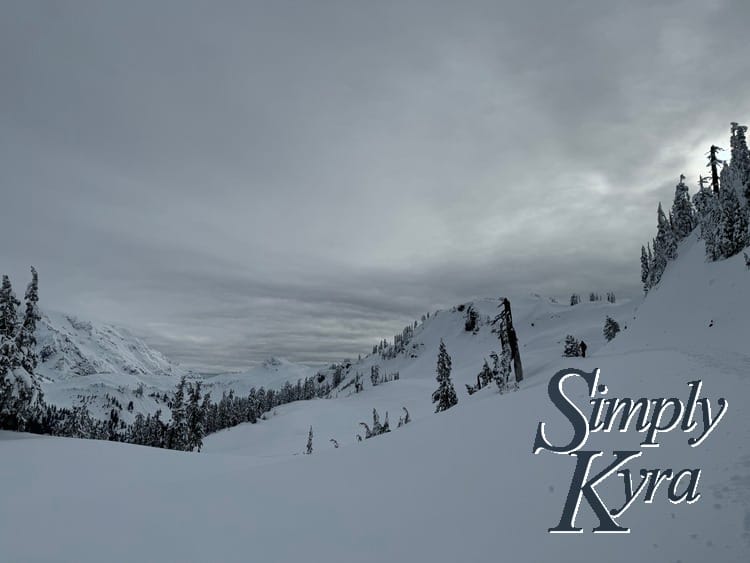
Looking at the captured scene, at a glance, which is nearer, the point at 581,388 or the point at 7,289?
the point at 581,388

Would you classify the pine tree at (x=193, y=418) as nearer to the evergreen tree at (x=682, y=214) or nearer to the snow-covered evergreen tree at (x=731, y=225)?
the snow-covered evergreen tree at (x=731, y=225)

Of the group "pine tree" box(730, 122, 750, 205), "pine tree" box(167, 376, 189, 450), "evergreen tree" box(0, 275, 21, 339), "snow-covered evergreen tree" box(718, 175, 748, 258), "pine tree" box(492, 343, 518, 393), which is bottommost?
"pine tree" box(167, 376, 189, 450)

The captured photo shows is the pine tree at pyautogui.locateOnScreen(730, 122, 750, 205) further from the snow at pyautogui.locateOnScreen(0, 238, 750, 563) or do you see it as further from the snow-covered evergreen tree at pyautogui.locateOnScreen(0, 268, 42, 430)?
the snow-covered evergreen tree at pyautogui.locateOnScreen(0, 268, 42, 430)

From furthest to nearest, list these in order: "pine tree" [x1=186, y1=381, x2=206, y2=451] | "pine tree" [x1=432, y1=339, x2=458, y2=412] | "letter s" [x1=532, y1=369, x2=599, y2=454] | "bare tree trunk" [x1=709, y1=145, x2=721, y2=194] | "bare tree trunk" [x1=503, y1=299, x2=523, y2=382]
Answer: "bare tree trunk" [x1=709, y1=145, x2=721, y2=194] → "pine tree" [x1=186, y1=381, x2=206, y2=451] → "pine tree" [x1=432, y1=339, x2=458, y2=412] → "bare tree trunk" [x1=503, y1=299, x2=523, y2=382] → "letter s" [x1=532, y1=369, x2=599, y2=454]

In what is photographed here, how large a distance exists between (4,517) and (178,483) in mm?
4316

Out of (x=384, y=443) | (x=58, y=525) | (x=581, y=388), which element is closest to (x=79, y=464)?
(x=58, y=525)

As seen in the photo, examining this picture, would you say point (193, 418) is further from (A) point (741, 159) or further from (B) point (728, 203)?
(A) point (741, 159)

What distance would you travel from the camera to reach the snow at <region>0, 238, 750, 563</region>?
730cm

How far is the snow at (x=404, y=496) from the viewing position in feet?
24.0

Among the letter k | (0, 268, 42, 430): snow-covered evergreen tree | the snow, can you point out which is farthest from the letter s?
(0, 268, 42, 430): snow-covered evergreen tree

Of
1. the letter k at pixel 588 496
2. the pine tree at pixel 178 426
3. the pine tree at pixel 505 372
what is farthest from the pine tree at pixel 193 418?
the letter k at pixel 588 496

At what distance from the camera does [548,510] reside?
8156mm

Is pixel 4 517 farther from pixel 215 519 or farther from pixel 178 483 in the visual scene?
pixel 215 519

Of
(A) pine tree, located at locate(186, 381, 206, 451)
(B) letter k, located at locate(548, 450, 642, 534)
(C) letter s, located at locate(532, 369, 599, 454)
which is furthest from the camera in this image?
(A) pine tree, located at locate(186, 381, 206, 451)
